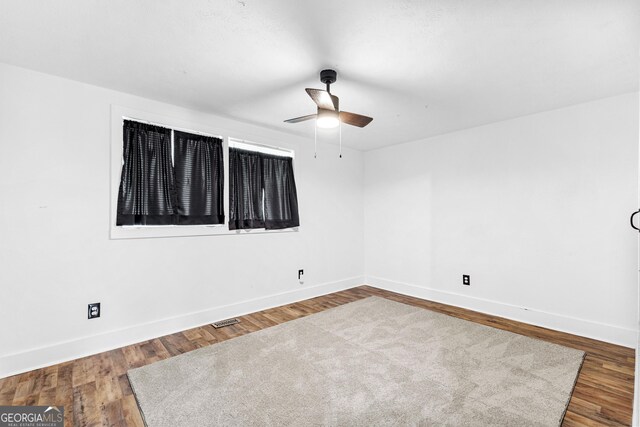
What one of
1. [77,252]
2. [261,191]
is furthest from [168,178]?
[261,191]

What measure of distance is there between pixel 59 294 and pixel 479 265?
446 cm

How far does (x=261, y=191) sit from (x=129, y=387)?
94.2 inches

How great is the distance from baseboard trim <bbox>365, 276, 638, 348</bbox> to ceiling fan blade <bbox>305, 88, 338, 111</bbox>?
310cm

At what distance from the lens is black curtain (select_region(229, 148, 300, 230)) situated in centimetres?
359

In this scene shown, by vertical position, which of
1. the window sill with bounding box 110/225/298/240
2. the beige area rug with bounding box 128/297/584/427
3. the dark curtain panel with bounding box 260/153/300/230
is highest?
the dark curtain panel with bounding box 260/153/300/230

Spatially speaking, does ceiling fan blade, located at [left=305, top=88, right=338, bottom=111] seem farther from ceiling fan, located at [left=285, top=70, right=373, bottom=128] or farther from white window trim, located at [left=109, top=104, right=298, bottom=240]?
white window trim, located at [left=109, top=104, right=298, bottom=240]

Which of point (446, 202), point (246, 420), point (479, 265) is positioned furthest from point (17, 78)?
point (479, 265)

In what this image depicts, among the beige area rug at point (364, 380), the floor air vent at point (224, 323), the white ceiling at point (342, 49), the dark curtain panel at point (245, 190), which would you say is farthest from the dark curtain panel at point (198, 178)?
the beige area rug at point (364, 380)

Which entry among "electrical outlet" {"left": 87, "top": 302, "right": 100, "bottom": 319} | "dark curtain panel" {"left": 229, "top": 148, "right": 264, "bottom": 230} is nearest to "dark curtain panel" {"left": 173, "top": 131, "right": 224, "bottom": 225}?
"dark curtain panel" {"left": 229, "top": 148, "right": 264, "bottom": 230}

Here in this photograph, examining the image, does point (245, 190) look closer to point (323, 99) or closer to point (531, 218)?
point (323, 99)

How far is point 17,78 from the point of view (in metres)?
2.31

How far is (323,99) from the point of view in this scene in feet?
7.05

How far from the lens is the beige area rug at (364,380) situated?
1802mm

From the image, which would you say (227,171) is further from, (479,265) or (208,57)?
(479,265)
